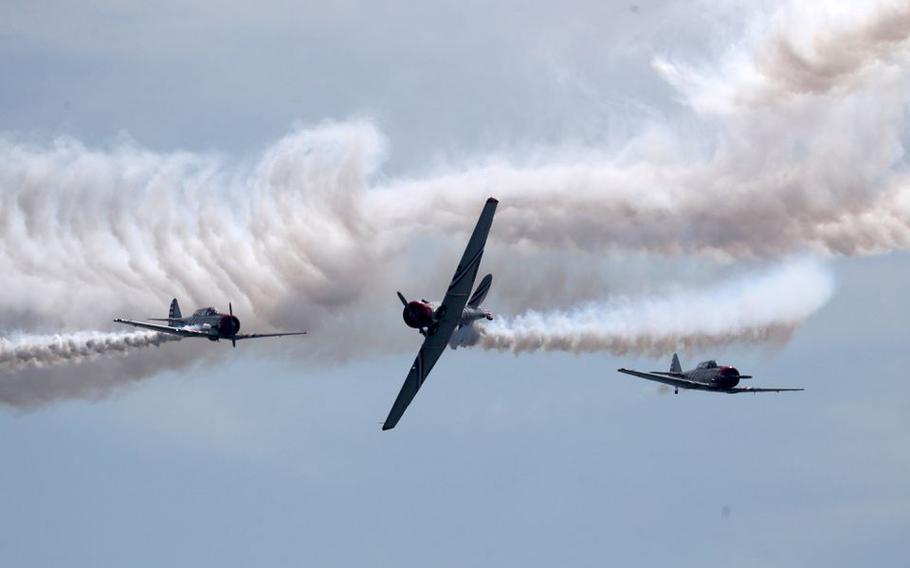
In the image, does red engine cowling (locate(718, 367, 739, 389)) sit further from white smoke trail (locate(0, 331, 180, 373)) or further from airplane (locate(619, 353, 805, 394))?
white smoke trail (locate(0, 331, 180, 373))

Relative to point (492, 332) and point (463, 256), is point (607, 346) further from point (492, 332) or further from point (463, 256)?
point (463, 256)

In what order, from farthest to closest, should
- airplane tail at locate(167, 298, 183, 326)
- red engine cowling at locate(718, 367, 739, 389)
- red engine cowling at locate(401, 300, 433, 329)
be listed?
airplane tail at locate(167, 298, 183, 326)
red engine cowling at locate(718, 367, 739, 389)
red engine cowling at locate(401, 300, 433, 329)

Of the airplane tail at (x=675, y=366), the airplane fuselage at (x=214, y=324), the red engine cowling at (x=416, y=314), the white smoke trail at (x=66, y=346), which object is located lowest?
the red engine cowling at (x=416, y=314)

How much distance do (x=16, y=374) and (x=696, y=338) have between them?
37806 mm

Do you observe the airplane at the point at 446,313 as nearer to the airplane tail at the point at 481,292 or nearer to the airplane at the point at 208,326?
the airplane tail at the point at 481,292

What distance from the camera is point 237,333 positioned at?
131 m

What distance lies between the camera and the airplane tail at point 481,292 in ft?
385

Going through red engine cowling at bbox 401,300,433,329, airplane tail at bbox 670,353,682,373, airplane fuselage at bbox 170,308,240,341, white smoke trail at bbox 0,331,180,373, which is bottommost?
red engine cowling at bbox 401,300,433,329

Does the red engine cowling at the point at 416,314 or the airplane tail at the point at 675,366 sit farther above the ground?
the airplane tail at the point at 675,366

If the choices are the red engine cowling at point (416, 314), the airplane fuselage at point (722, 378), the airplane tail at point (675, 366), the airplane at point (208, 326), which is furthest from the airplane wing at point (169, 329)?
the airplane fuselage at point (722, 378)

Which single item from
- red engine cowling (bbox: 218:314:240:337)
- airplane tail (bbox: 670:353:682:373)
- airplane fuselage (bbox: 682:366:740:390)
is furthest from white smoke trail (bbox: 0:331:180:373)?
airplane fuselage (bbox: 682:366:740:390)

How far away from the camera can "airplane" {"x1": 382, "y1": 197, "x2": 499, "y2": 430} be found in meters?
112

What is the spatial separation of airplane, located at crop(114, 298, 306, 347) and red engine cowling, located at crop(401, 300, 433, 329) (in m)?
17.9

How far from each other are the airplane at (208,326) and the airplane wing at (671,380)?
1835 centimetres
